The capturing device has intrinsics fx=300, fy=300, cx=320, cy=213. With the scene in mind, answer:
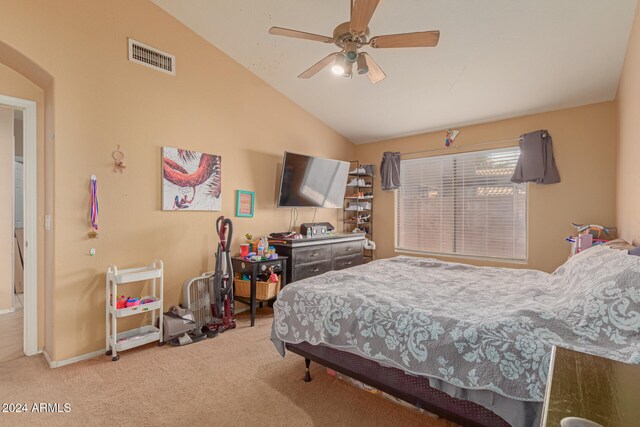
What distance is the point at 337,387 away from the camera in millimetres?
2119

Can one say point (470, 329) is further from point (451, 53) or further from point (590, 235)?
point (451, 53)

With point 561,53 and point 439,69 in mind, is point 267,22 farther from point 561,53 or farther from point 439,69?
point 561,53

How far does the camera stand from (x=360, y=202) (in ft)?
17.2

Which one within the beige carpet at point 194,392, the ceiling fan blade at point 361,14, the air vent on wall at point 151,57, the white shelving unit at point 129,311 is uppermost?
the air vent on wall at point 151,57

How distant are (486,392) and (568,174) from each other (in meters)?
3.35

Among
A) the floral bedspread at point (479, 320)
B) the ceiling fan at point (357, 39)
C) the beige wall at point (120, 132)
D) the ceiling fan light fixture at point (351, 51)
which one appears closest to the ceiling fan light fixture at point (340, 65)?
the ceiling fan at point (357, 39)

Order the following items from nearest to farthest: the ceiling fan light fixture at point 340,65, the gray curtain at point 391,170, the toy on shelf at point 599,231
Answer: the ceiling fan light fixture at point 340,65 < the toy on shelf at point 599,231 < the gray curtain at point 391,170

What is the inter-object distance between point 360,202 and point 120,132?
3.59 meters

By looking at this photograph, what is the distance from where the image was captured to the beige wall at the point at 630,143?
7.23 feet

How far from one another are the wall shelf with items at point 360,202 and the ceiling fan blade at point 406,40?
9.82 feet

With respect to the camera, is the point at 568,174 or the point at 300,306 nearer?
the point at 300,306

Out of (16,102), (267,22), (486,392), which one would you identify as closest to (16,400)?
(16,102)

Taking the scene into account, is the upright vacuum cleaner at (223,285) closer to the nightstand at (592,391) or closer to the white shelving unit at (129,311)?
the white shelving unit at (129,311)

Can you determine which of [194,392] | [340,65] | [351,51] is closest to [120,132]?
[340,65]
